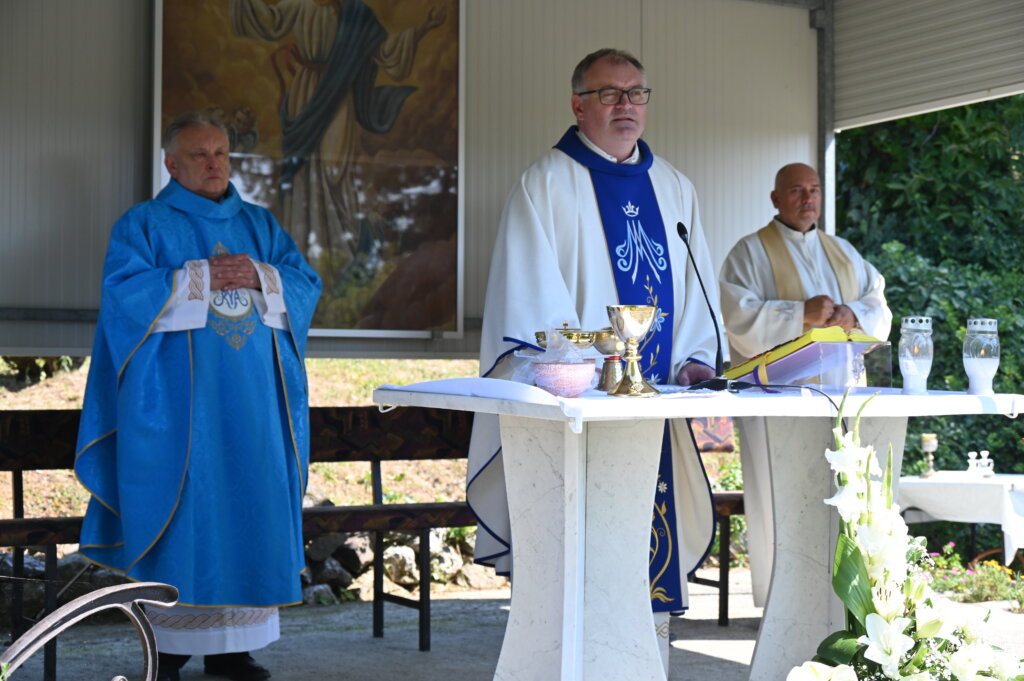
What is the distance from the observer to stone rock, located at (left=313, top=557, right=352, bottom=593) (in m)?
7.36

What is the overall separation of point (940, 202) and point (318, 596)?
25.0 ft

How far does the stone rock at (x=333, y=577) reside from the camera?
24.1 ft

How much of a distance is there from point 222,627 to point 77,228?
6.42ft

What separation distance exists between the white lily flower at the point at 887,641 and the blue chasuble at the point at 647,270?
210 centimetres

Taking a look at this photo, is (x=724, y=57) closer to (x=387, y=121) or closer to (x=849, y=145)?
(x=387, y=121)

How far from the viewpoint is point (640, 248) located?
446 cm

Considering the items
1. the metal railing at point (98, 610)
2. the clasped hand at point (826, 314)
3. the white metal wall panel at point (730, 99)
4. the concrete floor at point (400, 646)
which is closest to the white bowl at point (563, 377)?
the metal railing at point (98, 610)

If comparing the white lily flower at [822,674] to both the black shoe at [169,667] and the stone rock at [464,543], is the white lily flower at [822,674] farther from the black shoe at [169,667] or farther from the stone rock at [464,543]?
the stone rock at [464,543]

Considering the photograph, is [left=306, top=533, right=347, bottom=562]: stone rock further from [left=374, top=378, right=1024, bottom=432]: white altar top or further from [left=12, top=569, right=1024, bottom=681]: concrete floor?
[left=374, top=378, right=1024, bottom=432]: white altar top

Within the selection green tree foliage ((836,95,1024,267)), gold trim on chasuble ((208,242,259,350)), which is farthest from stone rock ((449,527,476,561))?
green tree foliage ((836,95,1024,267))

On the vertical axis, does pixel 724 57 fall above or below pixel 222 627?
above

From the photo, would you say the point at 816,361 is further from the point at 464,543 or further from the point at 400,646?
the point at 464,543

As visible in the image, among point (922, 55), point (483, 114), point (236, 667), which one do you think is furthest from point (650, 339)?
point (922, 55)

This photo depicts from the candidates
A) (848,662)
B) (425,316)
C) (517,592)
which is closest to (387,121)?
(425,316)
